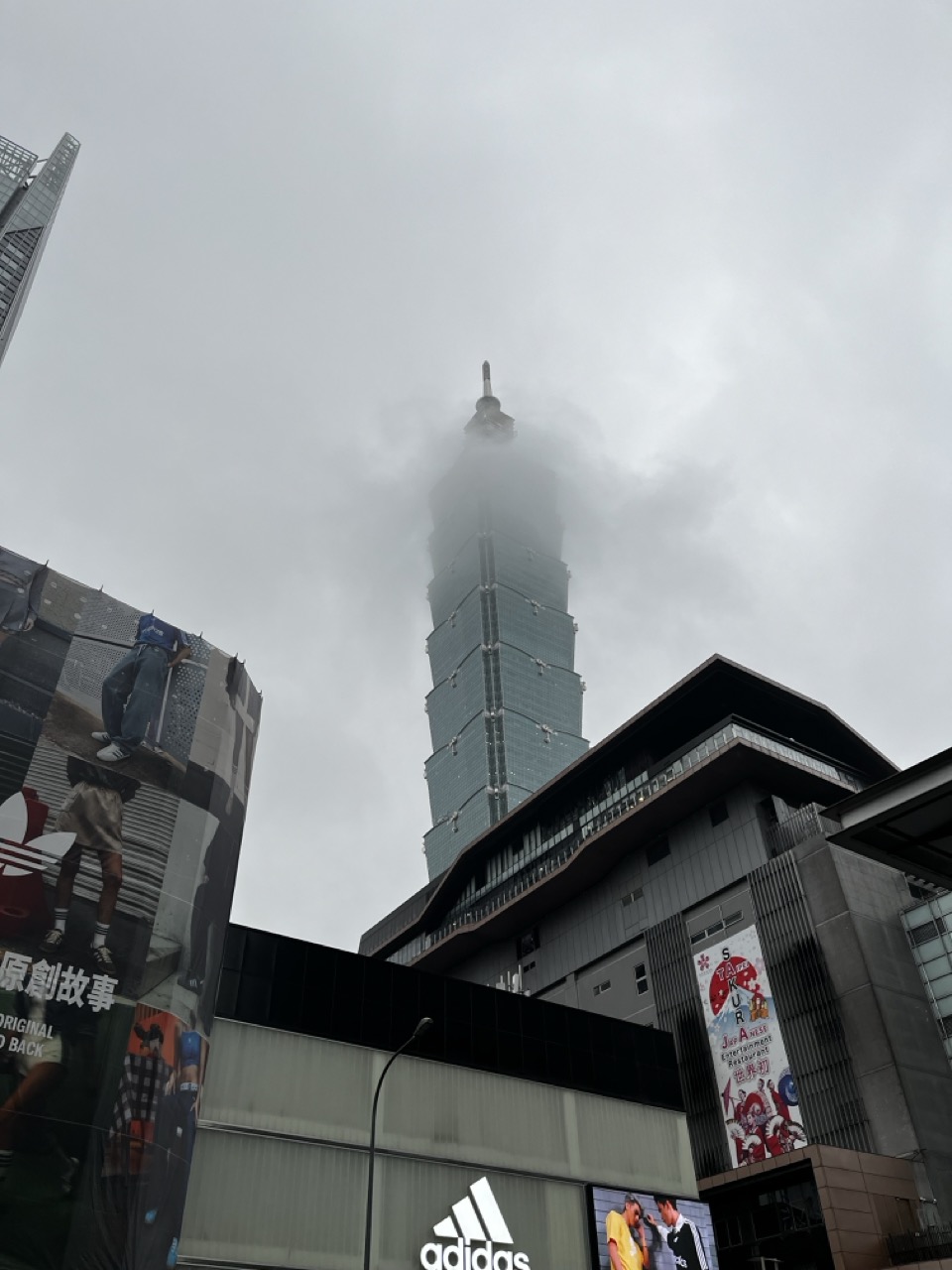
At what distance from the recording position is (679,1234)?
41.2m

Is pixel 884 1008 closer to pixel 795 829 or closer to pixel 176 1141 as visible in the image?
pixel 795 829

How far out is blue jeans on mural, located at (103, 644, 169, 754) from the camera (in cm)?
3997

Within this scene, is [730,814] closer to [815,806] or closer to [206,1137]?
[815,806]

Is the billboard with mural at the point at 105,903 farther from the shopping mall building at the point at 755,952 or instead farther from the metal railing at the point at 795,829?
the metal railing at the point at 795,829

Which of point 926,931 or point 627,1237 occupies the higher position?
point 926,931

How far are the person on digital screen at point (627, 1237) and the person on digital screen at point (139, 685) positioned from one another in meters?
27.4

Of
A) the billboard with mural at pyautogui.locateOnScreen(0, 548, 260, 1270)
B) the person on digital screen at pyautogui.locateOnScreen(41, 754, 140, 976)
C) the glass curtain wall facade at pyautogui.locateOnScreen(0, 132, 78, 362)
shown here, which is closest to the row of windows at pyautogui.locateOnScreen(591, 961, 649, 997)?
the billboard with mural at pyautogui.locateOnScreen(0, 548, 260, 1270)

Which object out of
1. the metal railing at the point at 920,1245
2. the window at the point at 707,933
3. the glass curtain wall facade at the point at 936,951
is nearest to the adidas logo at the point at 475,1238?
the metal railing at the point at 920,1245

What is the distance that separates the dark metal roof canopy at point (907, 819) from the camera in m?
13.4

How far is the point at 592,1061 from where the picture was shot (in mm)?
43906

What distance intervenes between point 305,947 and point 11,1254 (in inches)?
538

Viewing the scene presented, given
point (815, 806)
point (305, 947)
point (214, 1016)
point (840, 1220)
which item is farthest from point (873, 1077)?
point (214, 1016)

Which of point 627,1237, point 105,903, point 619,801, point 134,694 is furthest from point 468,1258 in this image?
point 619,801

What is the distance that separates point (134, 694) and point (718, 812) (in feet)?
157
